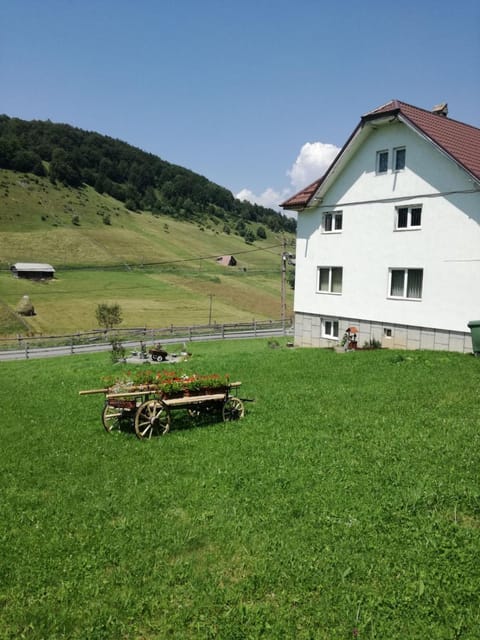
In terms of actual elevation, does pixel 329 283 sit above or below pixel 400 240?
below

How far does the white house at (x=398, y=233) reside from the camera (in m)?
21.2

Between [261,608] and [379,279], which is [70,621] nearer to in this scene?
[261,608]

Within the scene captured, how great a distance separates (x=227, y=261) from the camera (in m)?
128

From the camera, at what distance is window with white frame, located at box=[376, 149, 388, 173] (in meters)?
24.2

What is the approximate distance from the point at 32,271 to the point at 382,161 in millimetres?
76985

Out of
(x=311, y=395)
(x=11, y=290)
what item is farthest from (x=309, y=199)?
(x=11, y=290)

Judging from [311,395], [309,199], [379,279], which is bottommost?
[311,395]

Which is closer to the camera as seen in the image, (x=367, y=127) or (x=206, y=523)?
(x=206, y=523)

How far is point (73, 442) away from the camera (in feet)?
35.6

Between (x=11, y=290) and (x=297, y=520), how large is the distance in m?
80.6

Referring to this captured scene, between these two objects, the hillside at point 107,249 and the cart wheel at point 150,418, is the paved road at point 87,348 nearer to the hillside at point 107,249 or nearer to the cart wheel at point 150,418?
the hillside at point 107,249

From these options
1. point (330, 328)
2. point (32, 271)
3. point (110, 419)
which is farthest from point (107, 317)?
point (110, 419)

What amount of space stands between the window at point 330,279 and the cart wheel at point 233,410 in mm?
16658

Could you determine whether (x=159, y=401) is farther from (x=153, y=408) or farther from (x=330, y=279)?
(x=330, y=279)
